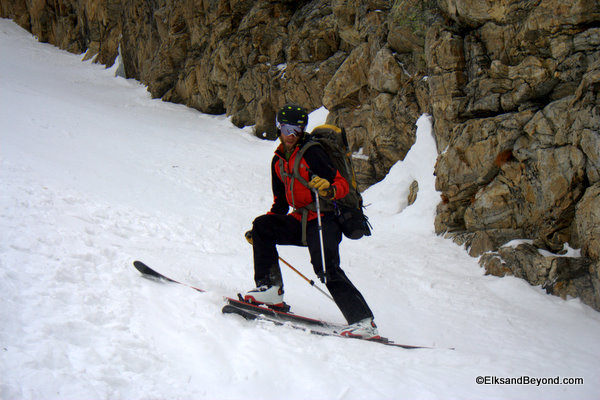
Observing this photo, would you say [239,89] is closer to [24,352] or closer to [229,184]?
[229,184]

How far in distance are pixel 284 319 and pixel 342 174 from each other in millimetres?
1565

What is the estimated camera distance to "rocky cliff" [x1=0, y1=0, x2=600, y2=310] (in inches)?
233

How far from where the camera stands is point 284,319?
3924mm

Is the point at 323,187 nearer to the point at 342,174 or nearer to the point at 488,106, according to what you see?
the point at 342,174

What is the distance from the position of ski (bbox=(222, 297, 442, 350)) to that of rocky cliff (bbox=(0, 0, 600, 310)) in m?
3.76

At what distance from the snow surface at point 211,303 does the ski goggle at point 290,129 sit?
1.83 metres

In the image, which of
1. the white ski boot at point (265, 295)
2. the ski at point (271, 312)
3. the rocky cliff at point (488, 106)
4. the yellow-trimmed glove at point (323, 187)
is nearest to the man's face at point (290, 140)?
the yellow-trimmed glove at point (323, 187)

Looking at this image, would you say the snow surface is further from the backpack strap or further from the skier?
the backpack strap

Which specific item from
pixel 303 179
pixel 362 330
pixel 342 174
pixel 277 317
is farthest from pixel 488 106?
pixel 277 317

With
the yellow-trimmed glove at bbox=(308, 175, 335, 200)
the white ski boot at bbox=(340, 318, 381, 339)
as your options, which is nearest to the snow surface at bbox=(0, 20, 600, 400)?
the white ski boot at bbox=(340, 318, 381, 339)

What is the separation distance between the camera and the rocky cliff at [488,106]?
5.91 m

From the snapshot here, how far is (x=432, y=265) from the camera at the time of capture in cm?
730

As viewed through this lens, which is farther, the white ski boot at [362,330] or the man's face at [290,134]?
the man's face at [290,134]

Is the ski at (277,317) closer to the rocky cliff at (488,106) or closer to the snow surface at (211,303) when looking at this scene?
the snow surface at (211,303)
